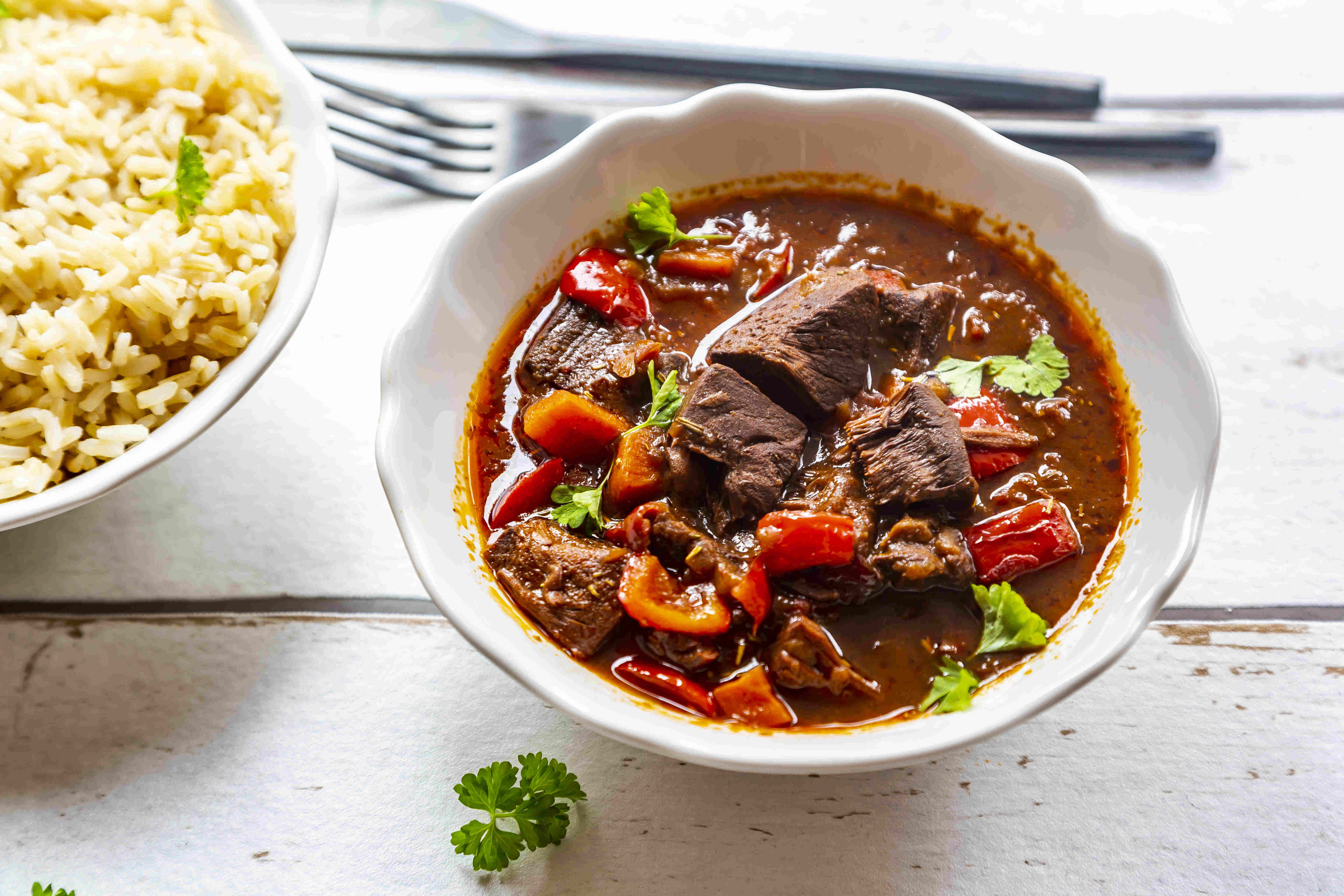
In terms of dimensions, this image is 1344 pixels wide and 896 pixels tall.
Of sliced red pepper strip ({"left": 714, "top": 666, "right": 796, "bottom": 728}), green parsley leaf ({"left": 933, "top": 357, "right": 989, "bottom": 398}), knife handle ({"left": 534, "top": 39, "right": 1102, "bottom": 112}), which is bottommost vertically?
sliced red pepper strip ({"left": 714, "top": 666, "right": 796, "bottom": 728})

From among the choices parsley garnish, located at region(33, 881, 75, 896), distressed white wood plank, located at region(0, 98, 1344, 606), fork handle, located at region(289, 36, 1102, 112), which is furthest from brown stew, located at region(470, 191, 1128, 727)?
parsley garnish, located at region(33, 881, 75, 896)

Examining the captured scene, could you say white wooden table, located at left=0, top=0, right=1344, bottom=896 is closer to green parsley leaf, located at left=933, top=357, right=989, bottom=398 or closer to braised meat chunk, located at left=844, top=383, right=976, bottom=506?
braised meat chunk, located at left=844, top=383, right=976, bottom=506

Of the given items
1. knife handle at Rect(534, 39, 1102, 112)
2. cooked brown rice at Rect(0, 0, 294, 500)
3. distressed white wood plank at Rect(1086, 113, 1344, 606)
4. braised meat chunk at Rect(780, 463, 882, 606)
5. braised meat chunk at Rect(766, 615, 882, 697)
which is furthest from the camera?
knife handle at Rect(534, 39, 1102, 112)

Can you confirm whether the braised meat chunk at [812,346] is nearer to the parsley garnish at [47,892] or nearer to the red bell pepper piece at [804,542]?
the red bell pepper piece at [804,542]

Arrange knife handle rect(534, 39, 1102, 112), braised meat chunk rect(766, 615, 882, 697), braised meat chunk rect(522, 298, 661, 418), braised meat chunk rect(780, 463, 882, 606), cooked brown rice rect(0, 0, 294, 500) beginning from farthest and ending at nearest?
knife handle rect(534, 39, 1102, 112), braised meat chunk rect(522, 298, 661, 418), cooked brown rice rect(0, 0, 294, 500), braised meat chunk rect(780, 463, 882, 606), braised meat chunk rect(766, 615, 882, 697)

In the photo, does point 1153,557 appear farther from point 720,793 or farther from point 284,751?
point 284,751

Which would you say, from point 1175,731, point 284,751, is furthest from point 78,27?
point 1175,731
